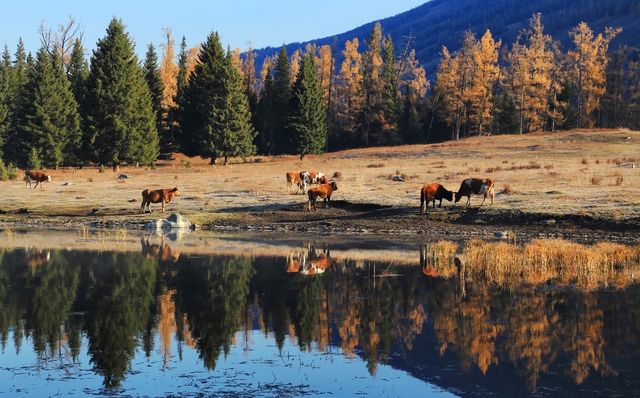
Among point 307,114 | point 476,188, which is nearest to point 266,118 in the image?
point 307,114

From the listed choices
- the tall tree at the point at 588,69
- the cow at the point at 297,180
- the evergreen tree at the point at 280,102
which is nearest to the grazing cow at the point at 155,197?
the cow at the point at 297,180

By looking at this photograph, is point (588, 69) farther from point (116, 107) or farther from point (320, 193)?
point (320, 193)

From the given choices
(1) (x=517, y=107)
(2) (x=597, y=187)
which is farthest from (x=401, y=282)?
(1) (x=517, y=107)

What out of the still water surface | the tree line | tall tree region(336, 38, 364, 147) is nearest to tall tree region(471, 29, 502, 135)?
the tree line

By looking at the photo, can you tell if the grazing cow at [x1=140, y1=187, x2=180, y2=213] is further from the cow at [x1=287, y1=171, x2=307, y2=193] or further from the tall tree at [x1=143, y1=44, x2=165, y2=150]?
the tall tree at [x1=143, y1=44, x2=165, y2=150]

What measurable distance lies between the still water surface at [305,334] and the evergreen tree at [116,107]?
1790 inches

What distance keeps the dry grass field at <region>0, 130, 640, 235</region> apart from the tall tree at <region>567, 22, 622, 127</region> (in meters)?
23.6

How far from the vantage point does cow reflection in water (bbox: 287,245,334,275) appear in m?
24.6

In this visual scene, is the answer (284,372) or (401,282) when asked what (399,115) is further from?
(284,372)

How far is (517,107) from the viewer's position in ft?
326

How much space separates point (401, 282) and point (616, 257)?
721 cm

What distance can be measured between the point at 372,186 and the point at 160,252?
2126cm

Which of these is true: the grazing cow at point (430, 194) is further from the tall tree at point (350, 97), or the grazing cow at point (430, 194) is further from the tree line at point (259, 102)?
the tall tree at point (350, 97)

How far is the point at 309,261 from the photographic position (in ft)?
87.7
